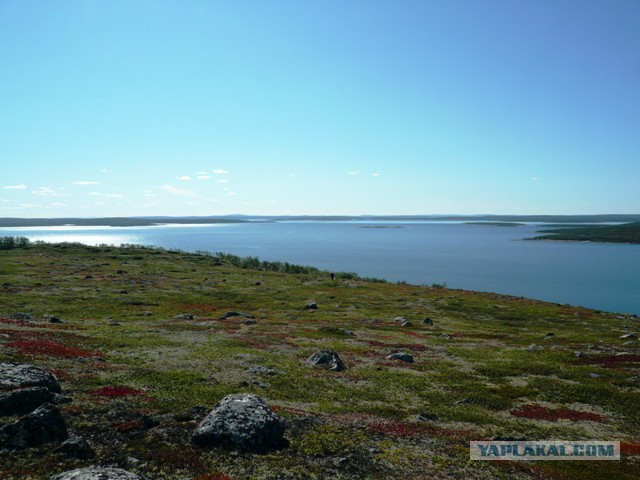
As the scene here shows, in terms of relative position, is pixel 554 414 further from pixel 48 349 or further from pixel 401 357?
pixel 48 349

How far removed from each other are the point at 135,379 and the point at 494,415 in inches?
951

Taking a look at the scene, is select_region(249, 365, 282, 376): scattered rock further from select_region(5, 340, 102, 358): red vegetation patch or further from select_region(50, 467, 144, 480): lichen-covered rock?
select_region(50, 467, 144, 480): lichen-covered rock

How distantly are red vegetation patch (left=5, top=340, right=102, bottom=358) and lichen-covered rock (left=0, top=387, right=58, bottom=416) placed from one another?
12.2m

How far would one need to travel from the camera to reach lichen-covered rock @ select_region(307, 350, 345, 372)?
116ft

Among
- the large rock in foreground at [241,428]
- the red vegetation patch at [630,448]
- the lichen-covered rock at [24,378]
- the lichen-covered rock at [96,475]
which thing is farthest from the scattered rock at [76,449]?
the red vegetation patch at [630,448]

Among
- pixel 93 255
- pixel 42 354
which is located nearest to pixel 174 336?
pixel 42 354

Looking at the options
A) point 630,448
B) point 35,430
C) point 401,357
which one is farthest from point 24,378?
point 630,448

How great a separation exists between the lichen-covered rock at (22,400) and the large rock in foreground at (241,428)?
7.97m

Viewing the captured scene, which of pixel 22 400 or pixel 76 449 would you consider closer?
pixel 76 449

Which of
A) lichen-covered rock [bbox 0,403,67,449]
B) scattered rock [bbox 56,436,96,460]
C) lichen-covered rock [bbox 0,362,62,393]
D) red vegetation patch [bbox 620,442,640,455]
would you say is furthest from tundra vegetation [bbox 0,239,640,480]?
lichen-covered rock [bbox 0,362,62,393]

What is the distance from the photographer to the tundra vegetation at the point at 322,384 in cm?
1744

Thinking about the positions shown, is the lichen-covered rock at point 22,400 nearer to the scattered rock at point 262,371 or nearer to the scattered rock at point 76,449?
the scattered rock at point 76,449

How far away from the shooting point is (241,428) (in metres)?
18.2

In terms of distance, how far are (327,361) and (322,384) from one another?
18.8ft
